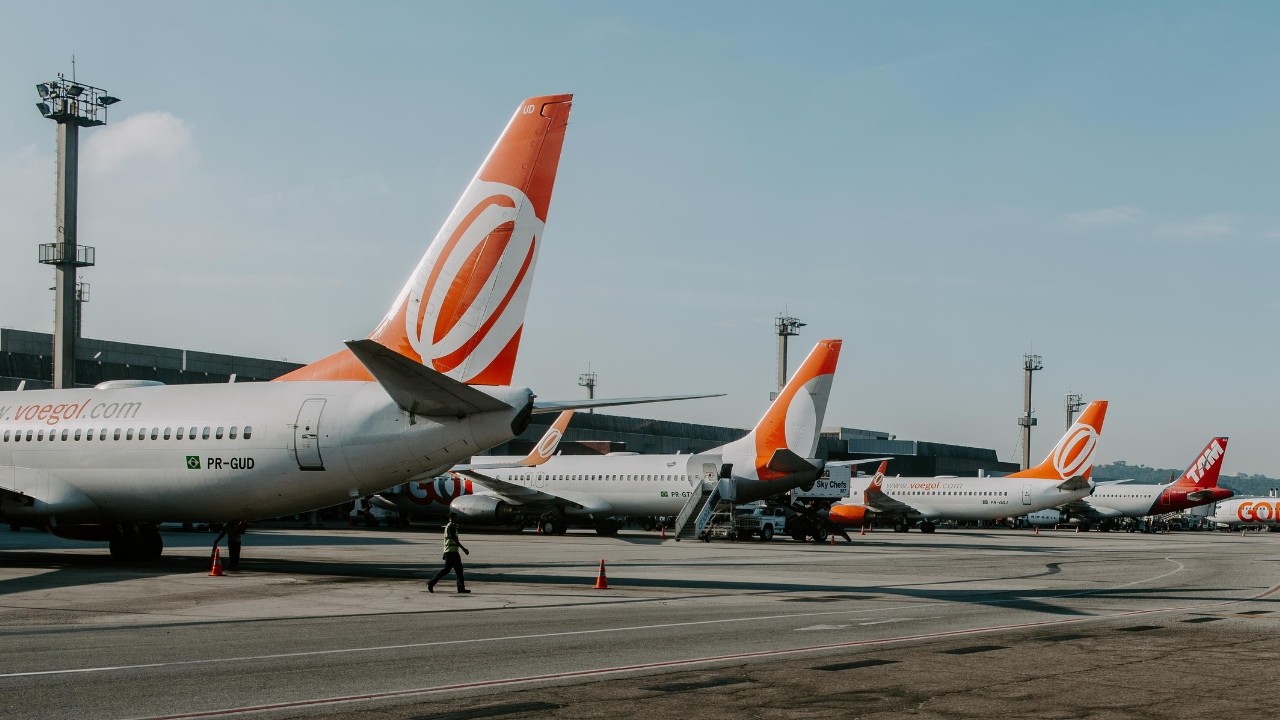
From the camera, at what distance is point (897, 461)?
415 ft

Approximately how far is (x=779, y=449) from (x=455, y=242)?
25.1 metres

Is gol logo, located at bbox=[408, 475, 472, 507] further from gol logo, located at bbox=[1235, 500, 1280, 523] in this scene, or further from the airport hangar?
gol logo, located at bbox=[1235, 500, 1280, 523]

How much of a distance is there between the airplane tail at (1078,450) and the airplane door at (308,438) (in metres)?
53.8

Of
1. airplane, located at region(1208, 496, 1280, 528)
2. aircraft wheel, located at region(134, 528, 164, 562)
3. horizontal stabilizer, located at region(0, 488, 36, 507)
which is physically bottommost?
airplane, located at region(1208, 496, 1280, 528)

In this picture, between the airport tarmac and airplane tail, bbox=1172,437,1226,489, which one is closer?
the airport tarmac

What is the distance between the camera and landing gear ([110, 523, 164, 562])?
92.2 ft

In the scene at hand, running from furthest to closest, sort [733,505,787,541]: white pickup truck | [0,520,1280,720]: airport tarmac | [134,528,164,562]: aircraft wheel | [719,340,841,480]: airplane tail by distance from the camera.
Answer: [733,505,787,541]: white pickup truck < [719,340,841,480]: airplane tail < [134,528,164,562]: aircraft wheel < [0,520,1280,720]: airport tarmac

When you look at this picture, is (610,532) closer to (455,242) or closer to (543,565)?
(543,565)

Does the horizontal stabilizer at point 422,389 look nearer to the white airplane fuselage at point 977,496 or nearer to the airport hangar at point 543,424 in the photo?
the airport hangar at point 543,424

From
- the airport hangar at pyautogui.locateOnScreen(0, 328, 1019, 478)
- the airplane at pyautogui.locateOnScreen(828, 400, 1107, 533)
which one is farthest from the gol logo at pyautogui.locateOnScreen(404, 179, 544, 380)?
the airplane at pyautogui.locateOnScreen(828, 400, 1107, 533)

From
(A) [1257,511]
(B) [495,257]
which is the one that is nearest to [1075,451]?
(A) [1257,511]

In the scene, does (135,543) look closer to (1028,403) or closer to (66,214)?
(66,214)

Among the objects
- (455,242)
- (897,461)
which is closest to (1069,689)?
(455,242)

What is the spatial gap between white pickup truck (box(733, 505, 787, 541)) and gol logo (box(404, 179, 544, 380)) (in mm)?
27184
